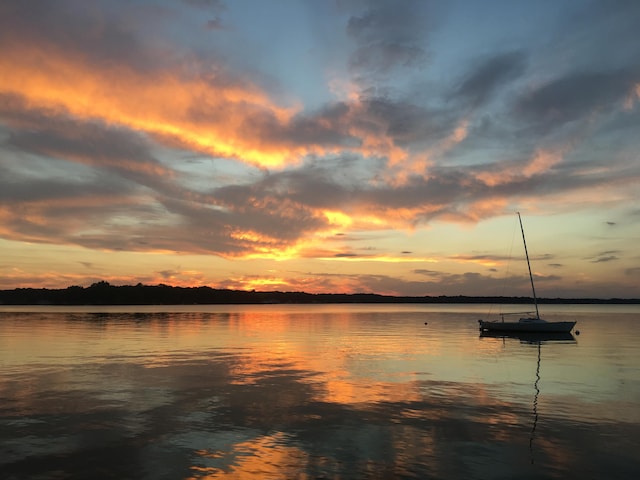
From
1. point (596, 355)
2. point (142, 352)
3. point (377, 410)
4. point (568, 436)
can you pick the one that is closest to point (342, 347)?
point (142, 352)

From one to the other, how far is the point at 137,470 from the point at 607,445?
17.9 m

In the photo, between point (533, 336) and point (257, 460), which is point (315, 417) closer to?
point (257, 460)

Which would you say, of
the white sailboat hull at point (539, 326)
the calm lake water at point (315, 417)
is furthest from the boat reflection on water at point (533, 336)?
the calm lake water at point (315, 417)

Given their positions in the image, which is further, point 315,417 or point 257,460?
point 315,417

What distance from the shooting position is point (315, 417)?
2467cm

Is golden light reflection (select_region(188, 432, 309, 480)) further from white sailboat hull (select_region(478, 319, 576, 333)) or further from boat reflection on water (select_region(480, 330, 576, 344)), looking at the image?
white sailboat hull (select_region(478, 319, 576, 333))

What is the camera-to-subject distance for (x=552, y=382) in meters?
36.2

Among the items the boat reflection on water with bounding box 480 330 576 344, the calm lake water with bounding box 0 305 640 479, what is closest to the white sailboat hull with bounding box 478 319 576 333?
the boat reflection on water with bounding box 480 330 576 344

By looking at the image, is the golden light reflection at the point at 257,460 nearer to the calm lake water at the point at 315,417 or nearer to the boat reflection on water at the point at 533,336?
the calm lake water at the point at 315,417

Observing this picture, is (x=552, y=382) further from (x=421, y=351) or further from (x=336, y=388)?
(x=421, y=351)

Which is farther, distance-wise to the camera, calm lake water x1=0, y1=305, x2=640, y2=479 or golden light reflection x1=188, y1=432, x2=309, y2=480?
calm lake water x1=0, y1=305, x2=640, y2=479

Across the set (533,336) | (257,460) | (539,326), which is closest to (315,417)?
(257,460)

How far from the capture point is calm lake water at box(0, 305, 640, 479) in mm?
17453

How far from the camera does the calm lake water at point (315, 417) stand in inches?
687
